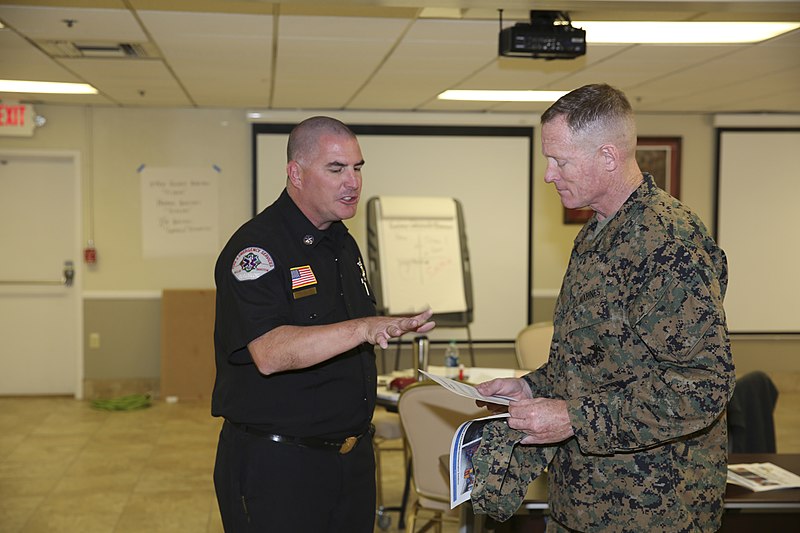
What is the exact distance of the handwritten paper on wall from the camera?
25.9 ft

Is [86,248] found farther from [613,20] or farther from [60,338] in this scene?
[613,20]

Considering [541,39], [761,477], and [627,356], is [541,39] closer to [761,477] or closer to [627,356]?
[761,477]

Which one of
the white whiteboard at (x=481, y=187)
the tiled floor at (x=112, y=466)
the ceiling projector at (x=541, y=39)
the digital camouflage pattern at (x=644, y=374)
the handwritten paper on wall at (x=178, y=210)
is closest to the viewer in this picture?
the digital camouflage pattern at (x=644, y=374)

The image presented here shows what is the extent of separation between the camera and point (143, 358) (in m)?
7.96

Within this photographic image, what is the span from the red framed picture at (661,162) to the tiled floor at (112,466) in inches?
94.5

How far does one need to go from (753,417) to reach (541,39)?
2.09 metres

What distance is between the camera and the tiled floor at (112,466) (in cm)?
478

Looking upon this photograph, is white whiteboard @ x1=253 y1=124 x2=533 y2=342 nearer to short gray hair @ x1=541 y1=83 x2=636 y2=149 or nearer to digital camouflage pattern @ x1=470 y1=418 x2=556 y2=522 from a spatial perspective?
digital camouflage pattern @ x1=470 y1=418 x2=556 y2=522

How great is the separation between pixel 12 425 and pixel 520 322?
466 centimetres

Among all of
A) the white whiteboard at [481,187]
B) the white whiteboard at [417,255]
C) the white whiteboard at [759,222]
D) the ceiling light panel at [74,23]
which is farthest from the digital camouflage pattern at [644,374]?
the white whiteboard at [759,222]

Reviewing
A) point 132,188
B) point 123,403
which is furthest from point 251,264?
point 132,188

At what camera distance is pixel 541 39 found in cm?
423

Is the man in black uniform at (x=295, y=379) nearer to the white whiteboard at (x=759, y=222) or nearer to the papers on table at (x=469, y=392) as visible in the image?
the papers on table at (x=469, y=392)

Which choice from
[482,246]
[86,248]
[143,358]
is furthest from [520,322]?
[86,248]
